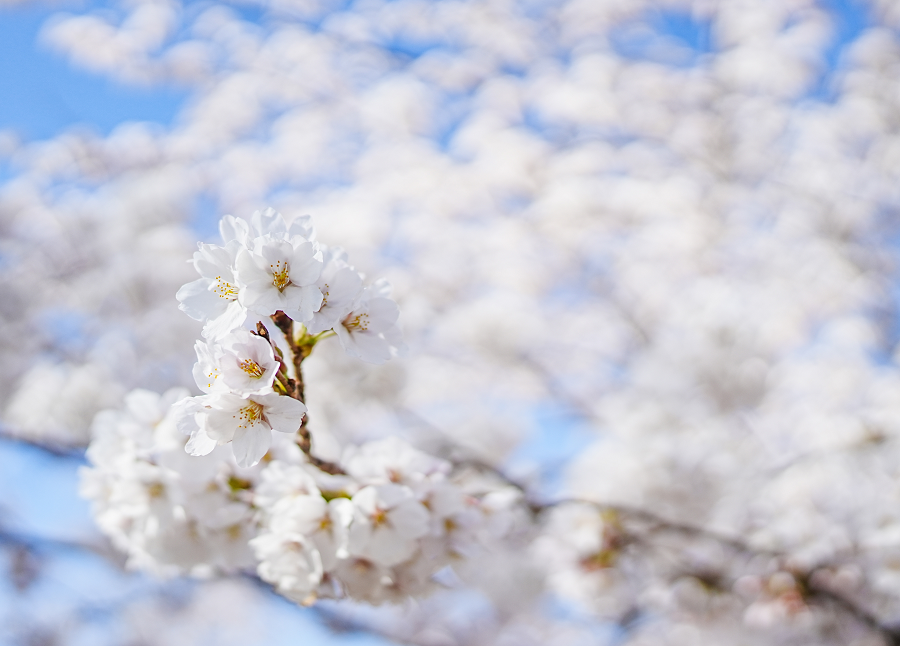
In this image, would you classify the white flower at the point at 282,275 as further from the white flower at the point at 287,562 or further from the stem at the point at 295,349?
the white flower at the point at 287,562

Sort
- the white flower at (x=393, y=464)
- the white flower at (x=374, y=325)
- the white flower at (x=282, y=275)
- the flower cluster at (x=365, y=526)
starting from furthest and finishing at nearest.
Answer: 1. the white flower at (x=393, y=464)
2. the flower cluster at (x=365, y=526)
3. the white flower at (x=374, y=325)
4. the white flower at (x=282, y=275)

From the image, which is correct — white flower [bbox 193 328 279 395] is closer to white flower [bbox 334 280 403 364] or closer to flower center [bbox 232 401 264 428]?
flower center [bbox 232 401 264 428]

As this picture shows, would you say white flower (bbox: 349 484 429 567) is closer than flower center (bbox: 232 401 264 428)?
No

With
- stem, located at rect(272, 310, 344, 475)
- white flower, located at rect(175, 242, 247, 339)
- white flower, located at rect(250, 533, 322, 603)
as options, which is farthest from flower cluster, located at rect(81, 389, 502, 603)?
white flower, located at rect(175, 242, 247, 339)

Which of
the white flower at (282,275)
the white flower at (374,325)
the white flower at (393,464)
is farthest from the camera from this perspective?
the white flower at (393,464)

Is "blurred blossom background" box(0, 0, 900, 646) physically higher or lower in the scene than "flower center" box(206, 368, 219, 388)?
higher

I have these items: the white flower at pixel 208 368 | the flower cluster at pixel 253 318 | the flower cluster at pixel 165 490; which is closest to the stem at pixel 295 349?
the flower cluster at pixel 253 318
